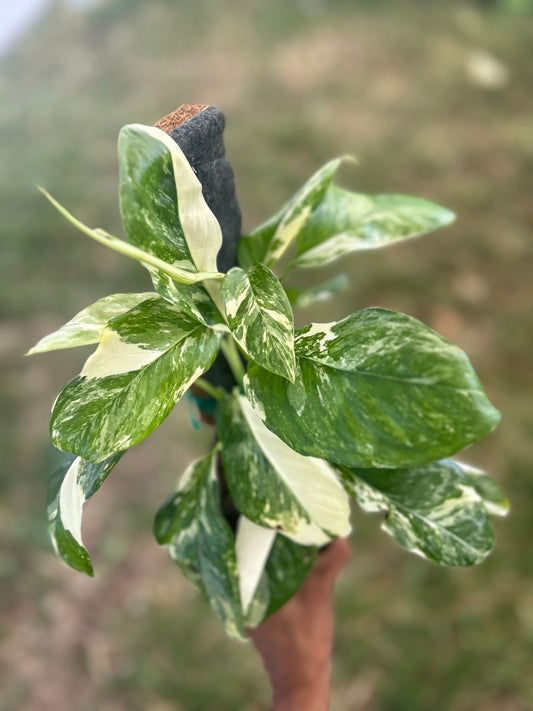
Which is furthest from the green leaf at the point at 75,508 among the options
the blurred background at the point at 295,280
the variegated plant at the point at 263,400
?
the blurred background at the point at 295,280

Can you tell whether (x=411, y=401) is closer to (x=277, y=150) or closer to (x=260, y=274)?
(x=260, y=274)

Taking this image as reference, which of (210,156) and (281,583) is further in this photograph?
(281,583)

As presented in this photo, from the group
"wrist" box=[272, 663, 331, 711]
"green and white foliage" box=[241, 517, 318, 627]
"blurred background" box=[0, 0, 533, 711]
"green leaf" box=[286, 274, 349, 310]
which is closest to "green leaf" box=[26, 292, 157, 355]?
"green leaf" box=[286, 274, 349, 310]

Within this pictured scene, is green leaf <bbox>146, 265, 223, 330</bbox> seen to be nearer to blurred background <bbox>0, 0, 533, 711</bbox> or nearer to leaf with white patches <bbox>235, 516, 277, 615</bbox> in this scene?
leaf with white patches <bbox>235, 516, 277, 615</bbox>

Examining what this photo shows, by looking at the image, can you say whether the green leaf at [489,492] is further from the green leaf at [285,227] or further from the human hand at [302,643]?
the green leaf at [285,227]

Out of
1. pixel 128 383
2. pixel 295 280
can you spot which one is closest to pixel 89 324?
pixel 128 383

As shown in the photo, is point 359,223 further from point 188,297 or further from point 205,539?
point 205,539
